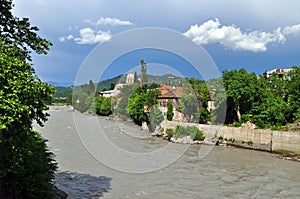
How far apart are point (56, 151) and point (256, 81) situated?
1713cm

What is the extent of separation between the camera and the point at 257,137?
21422 millimetres

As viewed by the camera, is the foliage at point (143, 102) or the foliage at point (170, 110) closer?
the foliage at point (170, 110)

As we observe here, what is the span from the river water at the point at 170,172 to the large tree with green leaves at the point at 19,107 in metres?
3.26

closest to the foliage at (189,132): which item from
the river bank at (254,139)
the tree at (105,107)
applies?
the river bank at (254,139)

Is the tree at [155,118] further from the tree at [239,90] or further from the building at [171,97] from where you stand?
the tree at [239,90]

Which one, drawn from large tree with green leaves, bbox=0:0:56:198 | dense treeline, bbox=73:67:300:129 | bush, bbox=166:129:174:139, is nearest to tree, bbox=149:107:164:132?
dense treeline, bbox=73:67:300:129

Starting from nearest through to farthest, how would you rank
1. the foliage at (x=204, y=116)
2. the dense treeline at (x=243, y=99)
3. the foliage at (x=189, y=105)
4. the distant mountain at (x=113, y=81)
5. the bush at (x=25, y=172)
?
the bush at (x=25, y=172)
the dense treeline at (x=243, y=99)
the distant mountain at (x=113, y=81)
the foliage at (x=204, y=116)
the foliage at (x=189, y=105)

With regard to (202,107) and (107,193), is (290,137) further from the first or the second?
(107,193)

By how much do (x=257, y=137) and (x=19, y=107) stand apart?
19.6 m

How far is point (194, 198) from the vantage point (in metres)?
10.6

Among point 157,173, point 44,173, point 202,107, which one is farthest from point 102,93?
point 44,173

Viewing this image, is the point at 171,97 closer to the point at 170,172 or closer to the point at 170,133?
the point at 170,133

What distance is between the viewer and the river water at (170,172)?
1134 cm

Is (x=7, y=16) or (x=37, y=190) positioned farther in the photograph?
(x=37, y=190)
